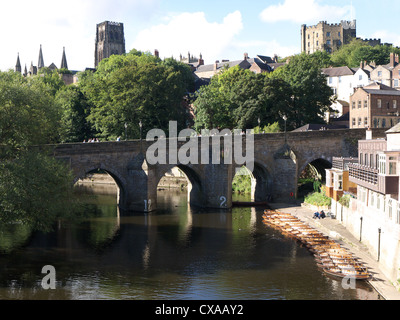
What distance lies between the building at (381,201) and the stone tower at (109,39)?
431 ft

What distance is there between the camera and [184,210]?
59625 millimetres

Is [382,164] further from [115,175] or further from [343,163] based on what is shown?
[115,175]

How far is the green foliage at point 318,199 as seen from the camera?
54.6 metres

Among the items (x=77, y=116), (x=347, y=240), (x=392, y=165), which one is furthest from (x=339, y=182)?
(x=77, y=116)

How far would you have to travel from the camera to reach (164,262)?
123 feet

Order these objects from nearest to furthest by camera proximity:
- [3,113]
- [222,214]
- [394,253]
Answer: [394,253]
[3,113]
[222,214]

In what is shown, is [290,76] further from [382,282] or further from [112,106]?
[382,282]

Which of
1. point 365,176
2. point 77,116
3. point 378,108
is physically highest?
point 378,108

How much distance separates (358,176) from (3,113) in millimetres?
26447

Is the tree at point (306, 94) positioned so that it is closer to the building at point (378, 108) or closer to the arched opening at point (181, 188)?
the building at point (378, 108)

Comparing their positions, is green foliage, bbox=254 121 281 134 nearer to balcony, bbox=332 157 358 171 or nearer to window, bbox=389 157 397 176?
balcony, bbox=332 157 358 171

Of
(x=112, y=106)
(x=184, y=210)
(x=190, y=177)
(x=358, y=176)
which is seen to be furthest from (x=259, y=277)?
(x=112, y=106)

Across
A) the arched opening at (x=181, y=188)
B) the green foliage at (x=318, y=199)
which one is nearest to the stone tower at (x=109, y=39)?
the arched opening at (x=181, y=188)

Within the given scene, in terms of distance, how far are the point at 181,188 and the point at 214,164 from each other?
19964 mm
